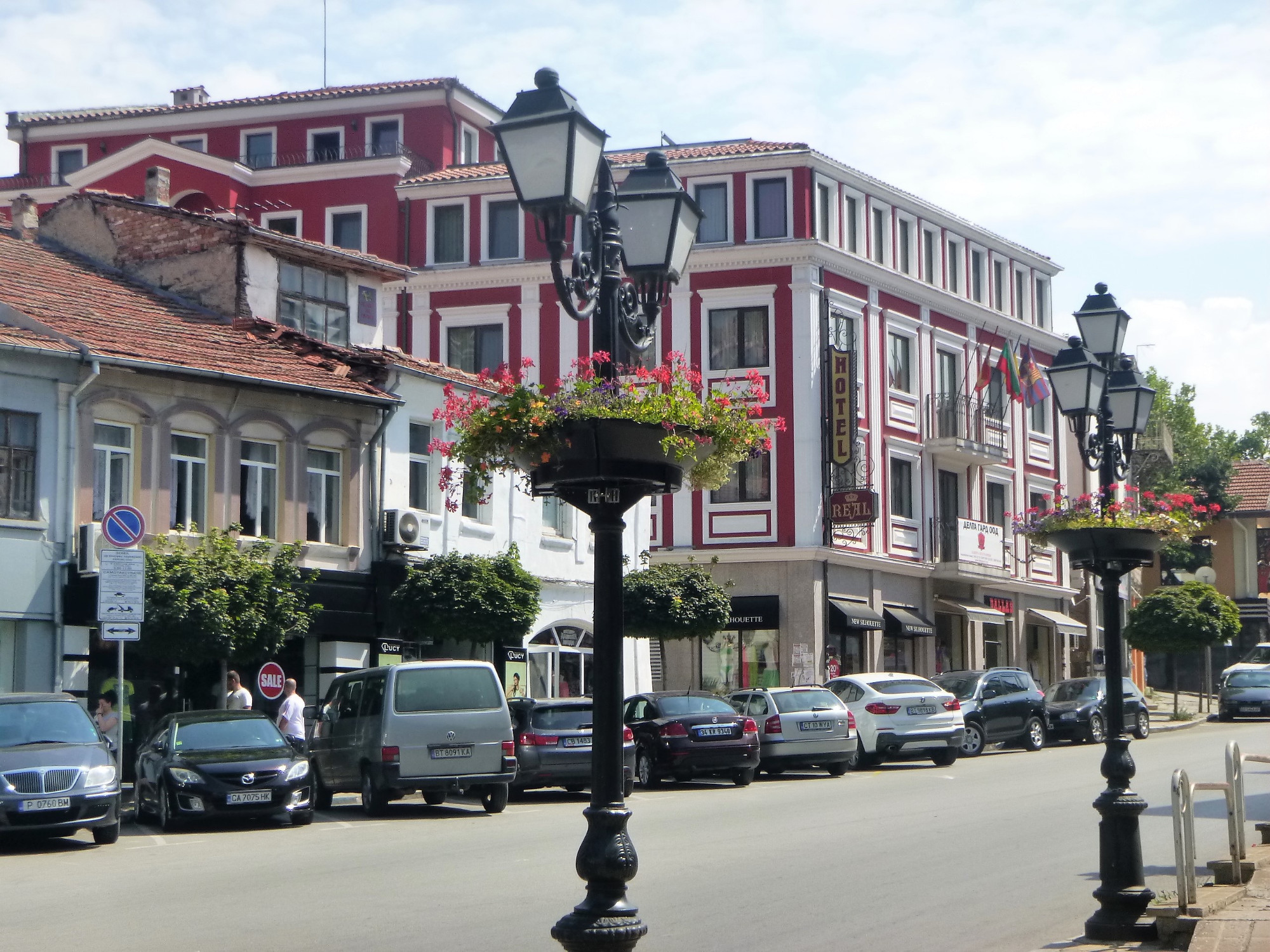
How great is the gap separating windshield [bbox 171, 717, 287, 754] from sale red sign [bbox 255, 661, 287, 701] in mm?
5416

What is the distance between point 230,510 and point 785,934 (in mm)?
18857

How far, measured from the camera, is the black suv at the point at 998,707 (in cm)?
3341

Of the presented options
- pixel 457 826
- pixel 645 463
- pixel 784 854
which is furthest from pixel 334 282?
pixel 645 463

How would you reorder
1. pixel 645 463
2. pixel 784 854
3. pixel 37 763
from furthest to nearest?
pixel 37 763 < pixel 784 854 < pixel 645 463

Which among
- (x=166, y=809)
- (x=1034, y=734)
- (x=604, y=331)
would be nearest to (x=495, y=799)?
(x=166, y=809)

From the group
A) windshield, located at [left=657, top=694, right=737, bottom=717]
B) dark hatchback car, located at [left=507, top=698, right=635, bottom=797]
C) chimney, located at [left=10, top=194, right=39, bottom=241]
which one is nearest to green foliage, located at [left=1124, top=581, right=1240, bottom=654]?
windshield, located at [left=657, top=694, right=737, bottom=717]

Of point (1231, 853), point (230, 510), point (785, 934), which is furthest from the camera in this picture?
point (230, 510)

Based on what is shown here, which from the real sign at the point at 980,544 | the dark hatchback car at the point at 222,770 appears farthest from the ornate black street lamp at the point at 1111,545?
the real sign at the point at 980,544

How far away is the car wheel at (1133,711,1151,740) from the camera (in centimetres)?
3784

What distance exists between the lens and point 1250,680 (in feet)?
153

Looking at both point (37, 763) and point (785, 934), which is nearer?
Answer: point (785, 934)

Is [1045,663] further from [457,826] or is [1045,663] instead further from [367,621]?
[457,826]

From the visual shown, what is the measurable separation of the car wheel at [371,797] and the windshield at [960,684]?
595 inches

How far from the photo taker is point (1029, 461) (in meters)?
54.5
